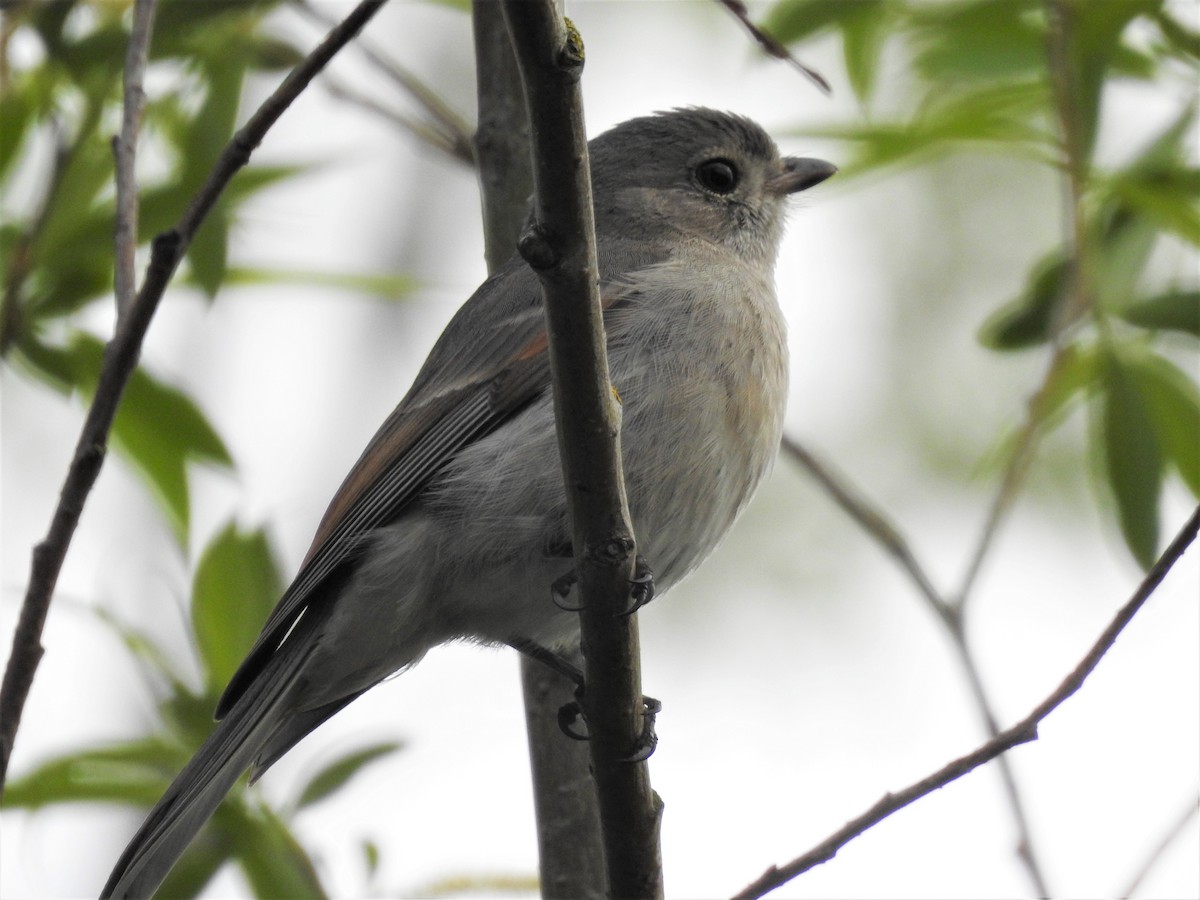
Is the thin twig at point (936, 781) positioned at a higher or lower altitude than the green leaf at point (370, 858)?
lower

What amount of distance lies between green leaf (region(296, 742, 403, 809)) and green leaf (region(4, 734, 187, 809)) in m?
0.40

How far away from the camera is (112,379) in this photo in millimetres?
3016

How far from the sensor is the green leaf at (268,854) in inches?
153

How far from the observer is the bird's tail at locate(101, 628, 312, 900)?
3.75m

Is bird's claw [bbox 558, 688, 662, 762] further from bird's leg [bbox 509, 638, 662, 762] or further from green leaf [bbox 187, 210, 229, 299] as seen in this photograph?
green leaf [bbox 187, 210, 229, 299]

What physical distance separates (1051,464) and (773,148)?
14.9ft

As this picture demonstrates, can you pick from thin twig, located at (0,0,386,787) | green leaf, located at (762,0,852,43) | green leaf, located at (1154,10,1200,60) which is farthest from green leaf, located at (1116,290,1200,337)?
thin twig, located at (0,0,386,787)

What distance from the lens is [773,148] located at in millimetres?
6062

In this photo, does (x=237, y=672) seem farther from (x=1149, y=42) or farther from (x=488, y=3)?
(x=1149, y=42)

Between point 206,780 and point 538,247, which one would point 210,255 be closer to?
point 206,780

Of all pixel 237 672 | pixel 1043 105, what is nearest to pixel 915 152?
pixel 1043 105

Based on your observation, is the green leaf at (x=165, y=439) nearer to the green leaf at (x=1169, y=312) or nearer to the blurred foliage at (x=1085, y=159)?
the blurred foliage at (x=1085, y=159)

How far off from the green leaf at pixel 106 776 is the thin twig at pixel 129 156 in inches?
59.1

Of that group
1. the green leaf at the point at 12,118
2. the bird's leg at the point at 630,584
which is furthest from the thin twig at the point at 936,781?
the green leaf at the point at 12,118
